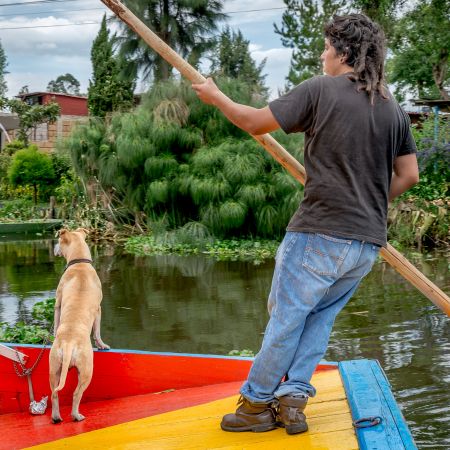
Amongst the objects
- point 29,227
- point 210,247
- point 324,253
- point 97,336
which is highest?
point 324,253

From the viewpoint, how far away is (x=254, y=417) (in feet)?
9.21

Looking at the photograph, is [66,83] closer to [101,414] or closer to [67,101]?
[67,101]

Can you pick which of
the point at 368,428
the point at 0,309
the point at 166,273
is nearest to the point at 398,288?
the point at 166,273

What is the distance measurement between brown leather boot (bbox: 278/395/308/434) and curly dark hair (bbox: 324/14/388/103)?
1180 mm

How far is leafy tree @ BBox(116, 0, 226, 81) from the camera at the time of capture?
80.7 feet

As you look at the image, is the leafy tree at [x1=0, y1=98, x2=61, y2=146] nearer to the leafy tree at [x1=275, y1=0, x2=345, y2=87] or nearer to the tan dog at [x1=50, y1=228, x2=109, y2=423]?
the leafy tree at [x1=275, y1=0, x2=345, y2=87]

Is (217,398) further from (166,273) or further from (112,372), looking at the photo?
(166,273)

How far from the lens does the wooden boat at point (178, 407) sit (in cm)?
273

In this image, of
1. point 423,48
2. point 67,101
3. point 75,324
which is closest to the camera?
point 75,324

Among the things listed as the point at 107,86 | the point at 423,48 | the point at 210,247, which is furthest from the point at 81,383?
the point at 423,48

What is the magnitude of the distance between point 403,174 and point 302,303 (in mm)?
682

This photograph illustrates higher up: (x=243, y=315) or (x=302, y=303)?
(x=302, y=303)

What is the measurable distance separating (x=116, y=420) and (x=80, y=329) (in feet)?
1.63

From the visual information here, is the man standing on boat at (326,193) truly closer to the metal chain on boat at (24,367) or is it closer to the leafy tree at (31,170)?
the metal chain on boat at (24,367)
